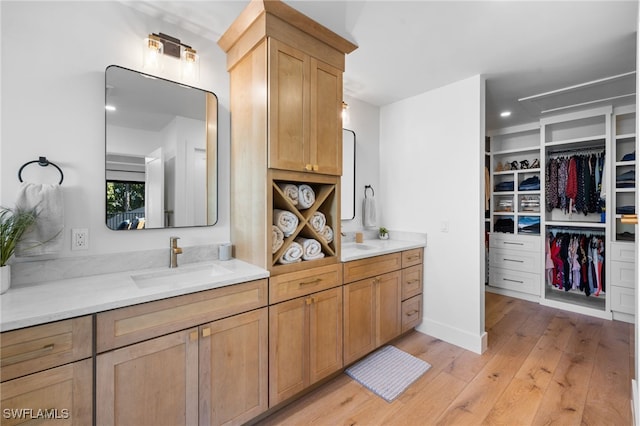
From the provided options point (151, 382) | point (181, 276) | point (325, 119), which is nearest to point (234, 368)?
point (151, 382)

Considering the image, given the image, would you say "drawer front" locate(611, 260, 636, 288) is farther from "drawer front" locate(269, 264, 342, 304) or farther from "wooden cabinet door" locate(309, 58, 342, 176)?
"wooden cabinet door" locate(309, 58, 342, 176)

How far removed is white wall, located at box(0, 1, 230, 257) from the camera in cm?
137

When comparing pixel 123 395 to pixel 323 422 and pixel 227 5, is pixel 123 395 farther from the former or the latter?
pixel 227 5

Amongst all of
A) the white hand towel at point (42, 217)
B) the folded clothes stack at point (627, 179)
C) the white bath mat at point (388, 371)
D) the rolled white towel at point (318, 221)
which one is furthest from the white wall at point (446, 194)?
the white hand towel at point (42, 217)

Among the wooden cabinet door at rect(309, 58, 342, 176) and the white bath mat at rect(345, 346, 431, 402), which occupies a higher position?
the wooden cabinet door at rect(309, 58, 342, 176)

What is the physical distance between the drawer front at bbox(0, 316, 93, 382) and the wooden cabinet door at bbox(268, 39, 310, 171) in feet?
3.75

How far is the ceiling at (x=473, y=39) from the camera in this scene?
169 cm

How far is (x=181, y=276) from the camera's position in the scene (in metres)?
1.60

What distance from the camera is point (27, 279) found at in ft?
4.56

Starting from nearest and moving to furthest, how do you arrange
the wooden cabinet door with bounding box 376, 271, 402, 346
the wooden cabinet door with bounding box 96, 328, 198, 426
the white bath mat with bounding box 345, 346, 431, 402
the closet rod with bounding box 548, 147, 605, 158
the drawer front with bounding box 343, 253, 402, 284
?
the wooden cabinet door with bounding box 96, 328, 198, 426
the white bath mat with bounding box 345, 346, 431, 402
the drawer front with bounding box 343, 253, 402, 284
the wooden cabinet door with bounding box 376, 271, 402, 346
the closet rod with bounding box 548, 147, 605, 158

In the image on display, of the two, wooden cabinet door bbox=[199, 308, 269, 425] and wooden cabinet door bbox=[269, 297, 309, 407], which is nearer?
wooden cabinet door bbox=[199, 308, 269, 425]

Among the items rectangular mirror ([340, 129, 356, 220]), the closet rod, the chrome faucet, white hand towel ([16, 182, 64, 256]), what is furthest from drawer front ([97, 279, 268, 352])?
the closet rod

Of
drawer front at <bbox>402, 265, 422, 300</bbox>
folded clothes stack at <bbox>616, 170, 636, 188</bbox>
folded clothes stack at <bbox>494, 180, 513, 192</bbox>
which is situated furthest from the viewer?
folded clothes stack at <bbox>494, 180, 513, 192</bbox>

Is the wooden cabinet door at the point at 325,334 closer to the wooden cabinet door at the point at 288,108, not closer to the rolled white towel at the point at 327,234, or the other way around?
the rolled white towel at the point at 327,234
